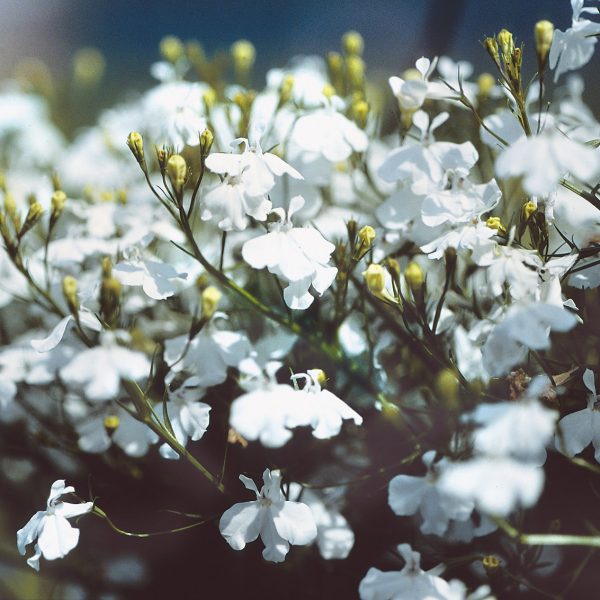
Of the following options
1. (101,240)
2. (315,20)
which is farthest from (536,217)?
(315,20)

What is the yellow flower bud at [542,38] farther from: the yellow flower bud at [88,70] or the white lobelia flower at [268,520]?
the yellow flower bud at [88,70]

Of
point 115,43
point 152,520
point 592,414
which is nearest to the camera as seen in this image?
point 592,414

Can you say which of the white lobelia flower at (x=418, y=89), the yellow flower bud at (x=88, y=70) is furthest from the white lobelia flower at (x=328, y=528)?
the yellow flower bud at (x=88, y=70)

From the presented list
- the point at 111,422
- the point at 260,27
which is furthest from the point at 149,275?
the point at 260,27

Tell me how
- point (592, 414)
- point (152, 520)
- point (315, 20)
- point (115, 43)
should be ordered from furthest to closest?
1. point (115, 43)
2. point (315, 20)
3. point (152, 520)
4. point (592, 414)

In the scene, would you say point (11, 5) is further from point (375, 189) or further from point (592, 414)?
point (592, 414)

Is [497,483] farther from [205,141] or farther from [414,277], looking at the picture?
[205,141]

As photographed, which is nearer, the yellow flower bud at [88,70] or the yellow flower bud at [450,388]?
the yellow flower bud at [450,388]
